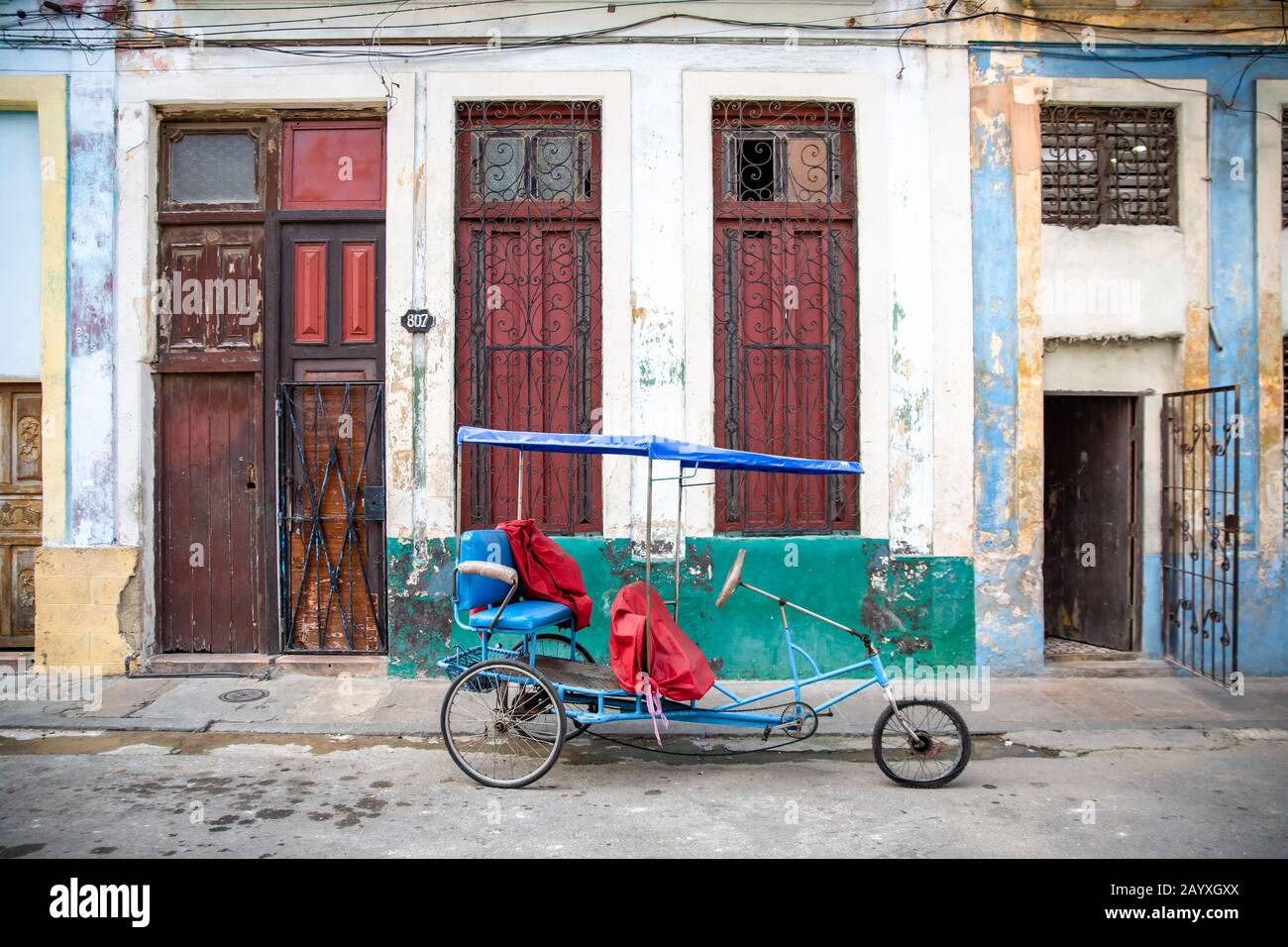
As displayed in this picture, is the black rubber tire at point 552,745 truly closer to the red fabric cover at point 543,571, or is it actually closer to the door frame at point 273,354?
the red fabric cover at point 543,571

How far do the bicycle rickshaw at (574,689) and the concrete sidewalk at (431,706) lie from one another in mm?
1031

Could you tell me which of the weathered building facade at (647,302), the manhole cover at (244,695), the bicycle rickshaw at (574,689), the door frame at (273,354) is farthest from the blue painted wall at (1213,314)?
the manhole cover at (244,695)

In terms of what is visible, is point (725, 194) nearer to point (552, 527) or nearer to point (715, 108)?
point (715, 108)

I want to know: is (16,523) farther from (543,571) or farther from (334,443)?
(543,571)

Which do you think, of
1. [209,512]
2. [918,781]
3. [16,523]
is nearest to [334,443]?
[209,512]

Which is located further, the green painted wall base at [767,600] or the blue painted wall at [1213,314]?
the blue painted wall at [1213,314]

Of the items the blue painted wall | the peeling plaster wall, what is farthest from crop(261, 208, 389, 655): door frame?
the blue painted wall

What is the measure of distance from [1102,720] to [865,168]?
4.79m

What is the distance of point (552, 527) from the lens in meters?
8.50

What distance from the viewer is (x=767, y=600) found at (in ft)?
27.3

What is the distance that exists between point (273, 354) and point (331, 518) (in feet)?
4.94

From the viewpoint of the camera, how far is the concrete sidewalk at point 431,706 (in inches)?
277
